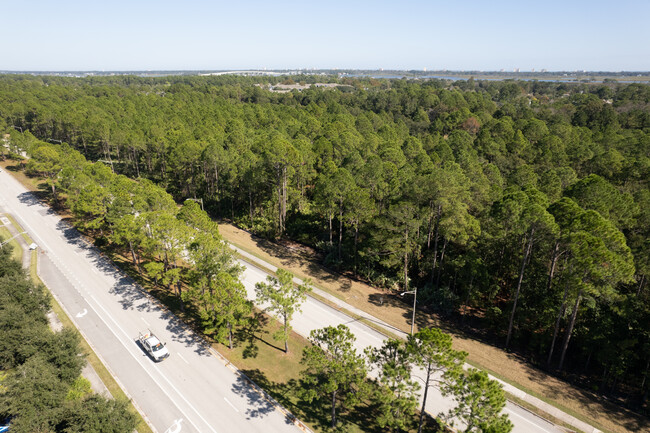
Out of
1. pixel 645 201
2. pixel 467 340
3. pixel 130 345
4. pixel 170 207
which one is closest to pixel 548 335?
pixel 467 340

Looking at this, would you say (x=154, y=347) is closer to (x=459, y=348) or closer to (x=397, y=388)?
(x=397, y=388)

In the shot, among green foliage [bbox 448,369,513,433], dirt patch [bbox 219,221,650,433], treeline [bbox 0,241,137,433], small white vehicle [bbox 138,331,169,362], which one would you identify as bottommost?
dirt patch [bbox 219,221,650,433]

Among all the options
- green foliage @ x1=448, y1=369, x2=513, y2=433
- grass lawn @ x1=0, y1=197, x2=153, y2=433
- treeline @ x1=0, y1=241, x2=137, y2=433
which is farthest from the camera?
grass lawn @ x1=0, y1=197, x2=153, y2=433

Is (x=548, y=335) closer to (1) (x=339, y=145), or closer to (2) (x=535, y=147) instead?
(1) (x=339, y=145)

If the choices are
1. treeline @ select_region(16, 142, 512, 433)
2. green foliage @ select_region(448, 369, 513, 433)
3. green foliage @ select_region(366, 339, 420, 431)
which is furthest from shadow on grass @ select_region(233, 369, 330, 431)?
green foliage @ select_region(448, 369, 513, 433)

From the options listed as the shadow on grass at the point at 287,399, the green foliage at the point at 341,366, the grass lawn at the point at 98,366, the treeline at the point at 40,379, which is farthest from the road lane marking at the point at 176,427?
the green foliage at the point at 341,366

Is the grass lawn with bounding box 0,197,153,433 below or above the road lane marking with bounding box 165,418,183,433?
above

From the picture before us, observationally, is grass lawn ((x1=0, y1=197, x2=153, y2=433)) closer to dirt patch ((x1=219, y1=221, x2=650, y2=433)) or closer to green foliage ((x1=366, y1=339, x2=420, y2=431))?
green foliage ((x1=366, y1=339, x2=420, y2=431))
